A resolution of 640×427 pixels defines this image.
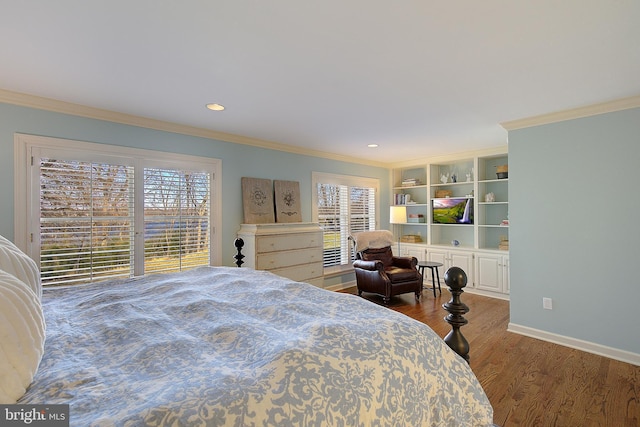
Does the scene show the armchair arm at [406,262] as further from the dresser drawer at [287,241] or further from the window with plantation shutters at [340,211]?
the dresser drawer at [287,241]

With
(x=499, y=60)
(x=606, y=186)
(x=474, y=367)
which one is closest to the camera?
(x=499, y=60)

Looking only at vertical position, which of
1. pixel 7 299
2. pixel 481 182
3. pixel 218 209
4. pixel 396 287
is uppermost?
pixel 481 182

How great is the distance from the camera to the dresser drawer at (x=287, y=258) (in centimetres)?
379

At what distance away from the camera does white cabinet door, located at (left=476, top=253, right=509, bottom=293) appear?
183 inches

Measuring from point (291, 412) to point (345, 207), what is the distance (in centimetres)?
475

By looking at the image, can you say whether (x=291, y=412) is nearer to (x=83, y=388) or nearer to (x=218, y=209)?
(x=83, y=388)

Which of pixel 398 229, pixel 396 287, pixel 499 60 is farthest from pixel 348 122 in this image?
pixel 398 229

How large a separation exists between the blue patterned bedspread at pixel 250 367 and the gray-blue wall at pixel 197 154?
1.92 meters

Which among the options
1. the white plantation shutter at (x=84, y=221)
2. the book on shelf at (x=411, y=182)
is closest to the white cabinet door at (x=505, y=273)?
the book on shelf at (x=411, y=182)

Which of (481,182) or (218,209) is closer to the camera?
(218,209)

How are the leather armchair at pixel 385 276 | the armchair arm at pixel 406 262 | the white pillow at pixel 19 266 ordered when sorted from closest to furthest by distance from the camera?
the white pillow at pixel 19 266
the leather armchair at pixel 385 276
the armchair arm at pixel 406 262

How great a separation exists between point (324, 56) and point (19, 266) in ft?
6.63

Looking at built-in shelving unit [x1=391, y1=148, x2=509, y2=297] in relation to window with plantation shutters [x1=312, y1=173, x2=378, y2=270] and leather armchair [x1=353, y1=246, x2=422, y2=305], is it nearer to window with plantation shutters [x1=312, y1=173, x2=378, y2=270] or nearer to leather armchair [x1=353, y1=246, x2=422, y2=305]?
window with plantation shutters [x1=312, y1=173, x2=378, y2=270]

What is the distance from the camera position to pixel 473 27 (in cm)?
170
